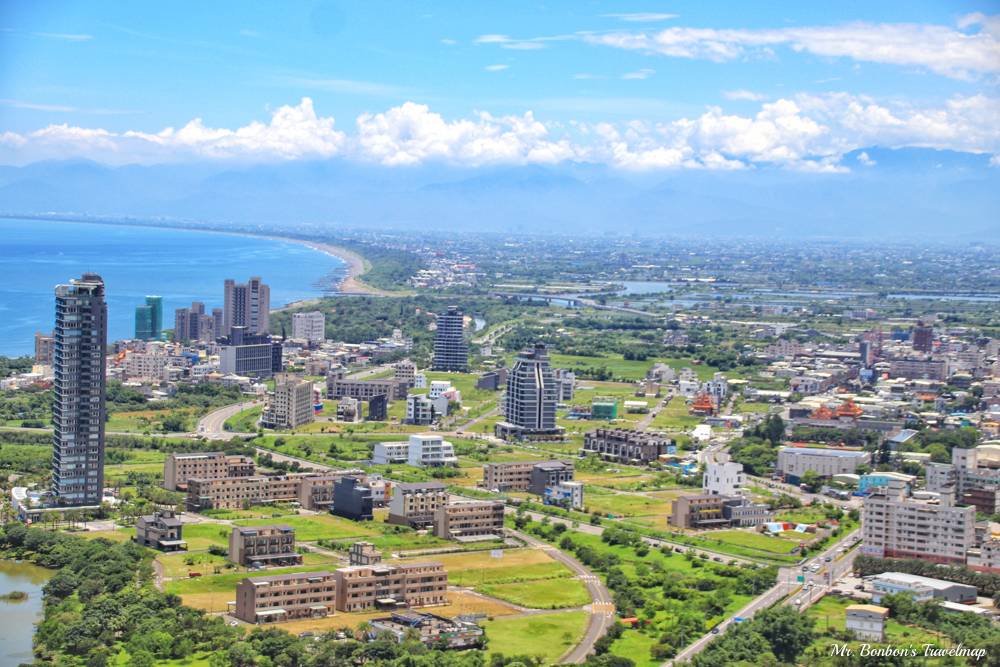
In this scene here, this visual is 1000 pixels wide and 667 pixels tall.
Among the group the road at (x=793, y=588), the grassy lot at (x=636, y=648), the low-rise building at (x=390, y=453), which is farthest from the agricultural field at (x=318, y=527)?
the road at (x=793, y=588)

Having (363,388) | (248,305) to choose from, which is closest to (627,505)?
(363,388)

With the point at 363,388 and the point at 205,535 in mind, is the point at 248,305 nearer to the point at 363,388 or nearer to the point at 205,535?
the point at 363,388

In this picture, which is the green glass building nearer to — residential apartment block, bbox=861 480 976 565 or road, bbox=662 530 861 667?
road, bbox=662 530 861 667

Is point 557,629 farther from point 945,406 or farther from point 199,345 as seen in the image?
point 199,345

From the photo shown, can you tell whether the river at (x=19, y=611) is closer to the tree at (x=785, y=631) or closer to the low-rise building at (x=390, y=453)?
the tree at (x=785, y=631)

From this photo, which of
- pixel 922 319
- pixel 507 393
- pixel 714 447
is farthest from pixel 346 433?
pixel 922 319

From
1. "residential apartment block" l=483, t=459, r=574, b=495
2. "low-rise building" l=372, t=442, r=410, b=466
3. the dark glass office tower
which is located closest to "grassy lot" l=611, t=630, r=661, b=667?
"residential apartment block" l=483, t=459, r=574, b=495
